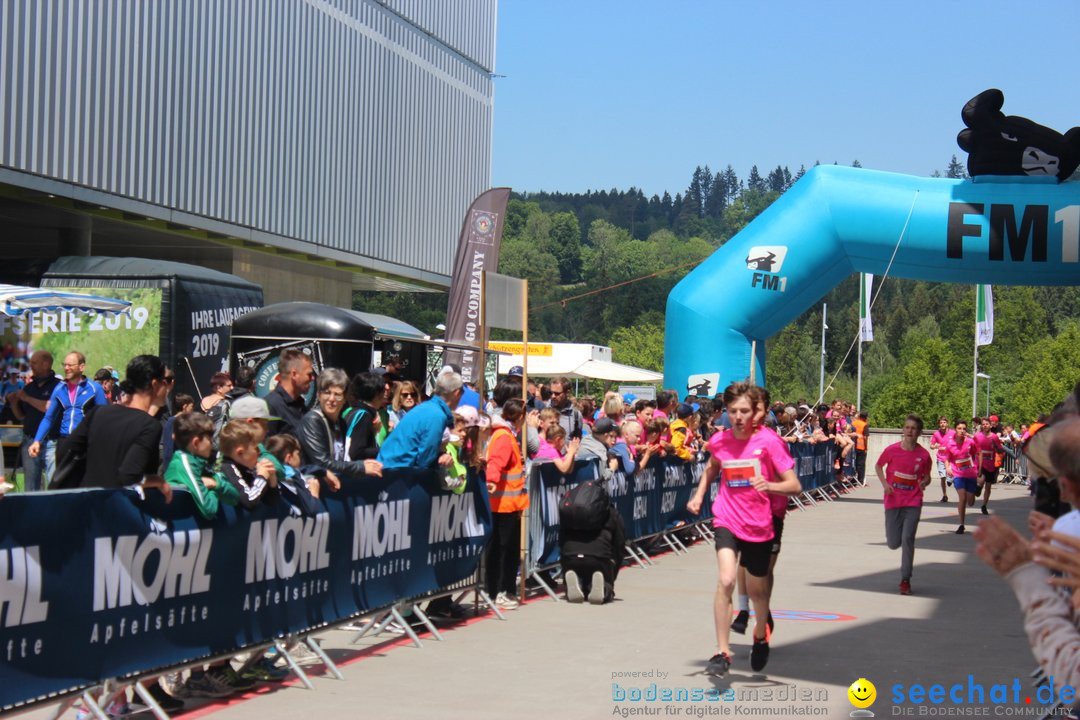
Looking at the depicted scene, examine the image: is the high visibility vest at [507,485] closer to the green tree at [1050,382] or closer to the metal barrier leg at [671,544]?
the metal barrier leg at [671,544]

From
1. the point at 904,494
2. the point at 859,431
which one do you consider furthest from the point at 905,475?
the point at 859,431

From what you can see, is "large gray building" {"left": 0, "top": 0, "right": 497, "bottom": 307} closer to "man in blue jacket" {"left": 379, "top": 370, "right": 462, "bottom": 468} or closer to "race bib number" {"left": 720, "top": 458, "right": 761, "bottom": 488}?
"man in blue jacket" {"left": 379, "top": 370, "right": 462, "bottom": 468}

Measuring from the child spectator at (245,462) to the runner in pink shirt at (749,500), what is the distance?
9.74 ft

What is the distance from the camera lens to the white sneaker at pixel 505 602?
10.9m

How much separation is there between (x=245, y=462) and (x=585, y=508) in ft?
15.9

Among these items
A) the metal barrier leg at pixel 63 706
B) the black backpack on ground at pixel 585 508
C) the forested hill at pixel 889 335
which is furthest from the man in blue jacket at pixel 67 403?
the forested hill at pixel 889 335

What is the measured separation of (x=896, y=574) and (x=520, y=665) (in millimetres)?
7116

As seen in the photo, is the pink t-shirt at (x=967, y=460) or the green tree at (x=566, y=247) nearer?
the pink t-shirt at (x=967, y=460)

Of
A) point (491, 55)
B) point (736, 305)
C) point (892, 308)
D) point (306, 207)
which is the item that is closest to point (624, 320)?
point (892, 308)

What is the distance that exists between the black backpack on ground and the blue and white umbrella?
7.17 m

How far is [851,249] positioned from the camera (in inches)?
736

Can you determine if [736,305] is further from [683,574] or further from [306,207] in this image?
[306,207]

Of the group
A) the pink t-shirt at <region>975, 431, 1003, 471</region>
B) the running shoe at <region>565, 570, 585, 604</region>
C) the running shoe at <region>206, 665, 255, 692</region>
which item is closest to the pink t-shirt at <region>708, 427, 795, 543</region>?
the running shoe at <region>565, 570, 585, 604</region>

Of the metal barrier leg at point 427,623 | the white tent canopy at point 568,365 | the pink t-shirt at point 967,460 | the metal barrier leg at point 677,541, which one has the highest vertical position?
the white tent canopy at point 568,365
